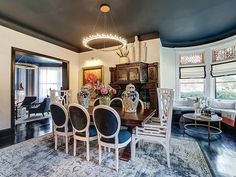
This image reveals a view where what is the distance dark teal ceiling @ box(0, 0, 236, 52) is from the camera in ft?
10.0

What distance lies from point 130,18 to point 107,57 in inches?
82.3

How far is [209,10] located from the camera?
336cm

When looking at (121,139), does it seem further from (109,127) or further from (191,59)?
(191,59)

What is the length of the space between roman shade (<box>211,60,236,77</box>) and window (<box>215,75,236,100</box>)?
0.56 feet

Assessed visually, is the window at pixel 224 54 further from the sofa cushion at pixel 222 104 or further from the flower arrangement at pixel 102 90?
the flower arrangement at pixel 102 90

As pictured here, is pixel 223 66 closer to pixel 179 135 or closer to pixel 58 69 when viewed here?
pixel 179 135

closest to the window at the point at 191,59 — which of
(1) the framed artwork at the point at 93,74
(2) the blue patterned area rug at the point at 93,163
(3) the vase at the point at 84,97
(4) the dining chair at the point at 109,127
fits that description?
(1) the framed artwork at the point at 93,74

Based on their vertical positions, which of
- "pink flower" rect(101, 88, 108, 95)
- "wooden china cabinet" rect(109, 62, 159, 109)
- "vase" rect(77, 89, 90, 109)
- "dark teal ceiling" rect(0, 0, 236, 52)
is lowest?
"vase" rect(77, 89, 90, 109)

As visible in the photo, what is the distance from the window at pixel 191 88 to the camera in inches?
220

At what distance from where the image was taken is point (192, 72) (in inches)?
224

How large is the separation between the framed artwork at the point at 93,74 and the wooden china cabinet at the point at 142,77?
1.01m

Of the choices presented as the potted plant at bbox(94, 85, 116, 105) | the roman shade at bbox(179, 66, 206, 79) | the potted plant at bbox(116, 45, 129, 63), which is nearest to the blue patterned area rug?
the potted plant at bbox(94, 85, 116, 105)

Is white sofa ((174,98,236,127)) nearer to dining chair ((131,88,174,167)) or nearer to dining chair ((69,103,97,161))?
dining chair ((131,88,174,167))

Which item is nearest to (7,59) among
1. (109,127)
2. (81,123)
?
(81,123)
